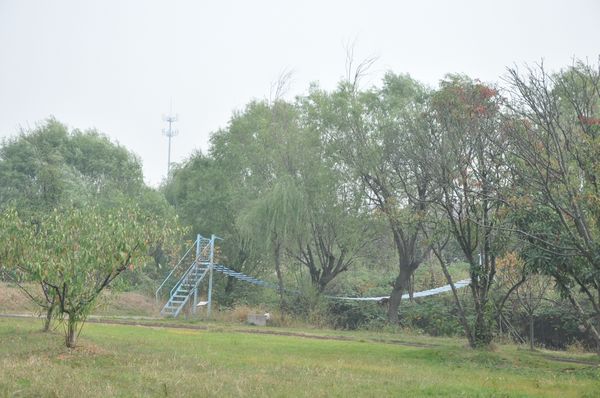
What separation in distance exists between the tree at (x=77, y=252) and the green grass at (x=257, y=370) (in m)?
1.13

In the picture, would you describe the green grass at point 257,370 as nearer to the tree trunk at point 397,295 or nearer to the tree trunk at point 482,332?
the tree trunk at point 482,332

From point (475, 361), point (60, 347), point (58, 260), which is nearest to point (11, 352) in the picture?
point (60, 347)

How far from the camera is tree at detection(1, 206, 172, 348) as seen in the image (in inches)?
552

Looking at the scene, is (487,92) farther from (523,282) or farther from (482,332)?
(482,332)

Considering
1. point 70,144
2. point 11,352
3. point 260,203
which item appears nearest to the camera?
point 11,352

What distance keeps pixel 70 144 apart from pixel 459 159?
1525 inches

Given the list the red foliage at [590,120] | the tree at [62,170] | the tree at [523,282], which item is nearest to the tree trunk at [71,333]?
the tree at [523,282]

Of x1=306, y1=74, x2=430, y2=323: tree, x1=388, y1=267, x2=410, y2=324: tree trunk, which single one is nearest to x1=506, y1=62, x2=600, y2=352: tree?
x1=306, y1=74, x2=430, y2=323: tree

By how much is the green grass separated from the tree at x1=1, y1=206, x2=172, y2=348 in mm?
1131

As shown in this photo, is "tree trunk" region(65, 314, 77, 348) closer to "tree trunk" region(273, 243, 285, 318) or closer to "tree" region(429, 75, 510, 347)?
"tree" region(429, 75, 510, 347)

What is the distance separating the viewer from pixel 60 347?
14.6 metres

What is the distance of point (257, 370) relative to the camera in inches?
500

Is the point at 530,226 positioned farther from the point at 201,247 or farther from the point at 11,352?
the point at 201,247

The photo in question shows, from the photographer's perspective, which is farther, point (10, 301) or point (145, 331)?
point (10, 301)
